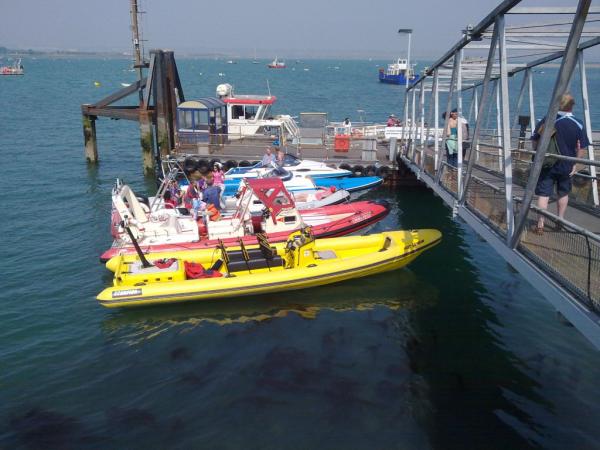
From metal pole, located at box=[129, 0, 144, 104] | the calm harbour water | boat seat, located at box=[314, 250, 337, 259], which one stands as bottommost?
the calm harbour water

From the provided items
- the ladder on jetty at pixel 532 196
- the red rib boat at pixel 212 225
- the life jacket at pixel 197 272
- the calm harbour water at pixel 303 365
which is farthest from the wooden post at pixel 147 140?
the ladder on jetty at pixel 532 196

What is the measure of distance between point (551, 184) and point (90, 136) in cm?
2639

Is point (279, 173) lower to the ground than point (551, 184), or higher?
lower

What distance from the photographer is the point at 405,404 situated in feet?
28.2

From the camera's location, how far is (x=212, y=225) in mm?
15156

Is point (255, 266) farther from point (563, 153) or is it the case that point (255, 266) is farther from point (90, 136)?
point (90, 136)

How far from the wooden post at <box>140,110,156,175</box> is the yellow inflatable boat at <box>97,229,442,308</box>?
1328cm

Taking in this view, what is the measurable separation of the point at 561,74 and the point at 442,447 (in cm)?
561

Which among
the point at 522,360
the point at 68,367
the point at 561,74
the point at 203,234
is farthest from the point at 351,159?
the point at 561,74

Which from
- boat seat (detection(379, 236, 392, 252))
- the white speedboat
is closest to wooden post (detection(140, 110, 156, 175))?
the white speedboat

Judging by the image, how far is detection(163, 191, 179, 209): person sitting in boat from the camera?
664 inches

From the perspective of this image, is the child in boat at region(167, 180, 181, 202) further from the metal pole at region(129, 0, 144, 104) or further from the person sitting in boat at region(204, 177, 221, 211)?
the metal pole at region(129, 0, 144, 104)

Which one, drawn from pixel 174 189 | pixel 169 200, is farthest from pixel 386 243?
pixel 174 189

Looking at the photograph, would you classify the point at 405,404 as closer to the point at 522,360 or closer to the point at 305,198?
the point at 522,360
